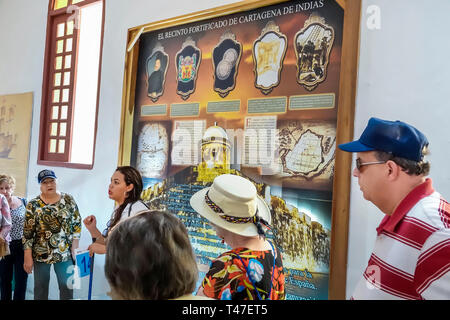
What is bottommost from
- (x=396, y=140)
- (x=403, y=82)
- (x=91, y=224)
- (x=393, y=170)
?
(x=91, y=224)

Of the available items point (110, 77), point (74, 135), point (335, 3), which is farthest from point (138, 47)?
point (335, 3)

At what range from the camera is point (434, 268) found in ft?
4.03

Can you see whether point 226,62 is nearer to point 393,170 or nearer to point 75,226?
point 75,226

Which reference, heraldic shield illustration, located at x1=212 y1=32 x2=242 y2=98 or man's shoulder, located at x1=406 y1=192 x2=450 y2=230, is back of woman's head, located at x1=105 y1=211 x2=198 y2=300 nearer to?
man's shoulder, located at x1=406 y1=192 x2=450 y2=230

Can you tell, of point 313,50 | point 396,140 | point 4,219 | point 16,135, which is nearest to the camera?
point 396,140

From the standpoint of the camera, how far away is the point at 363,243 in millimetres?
2498

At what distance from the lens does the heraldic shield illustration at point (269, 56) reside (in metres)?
3.01

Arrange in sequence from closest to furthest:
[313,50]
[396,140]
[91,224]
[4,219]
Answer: [396,140] → [313,50] → [91,224] → [4,219]

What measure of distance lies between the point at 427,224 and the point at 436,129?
1152 millimetres

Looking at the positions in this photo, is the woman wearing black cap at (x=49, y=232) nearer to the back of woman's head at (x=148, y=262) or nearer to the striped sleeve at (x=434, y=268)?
the back of woman's head at (x=148, y=262)

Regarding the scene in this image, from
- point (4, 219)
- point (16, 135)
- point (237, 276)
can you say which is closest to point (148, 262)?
point (237, 276)

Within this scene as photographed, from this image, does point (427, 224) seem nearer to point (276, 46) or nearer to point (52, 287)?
point (276, 46)

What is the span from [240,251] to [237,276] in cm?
12

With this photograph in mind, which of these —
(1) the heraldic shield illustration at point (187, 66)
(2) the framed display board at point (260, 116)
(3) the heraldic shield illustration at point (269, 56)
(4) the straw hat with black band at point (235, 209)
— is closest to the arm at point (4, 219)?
(2) the framed display board at point (260, 116)
